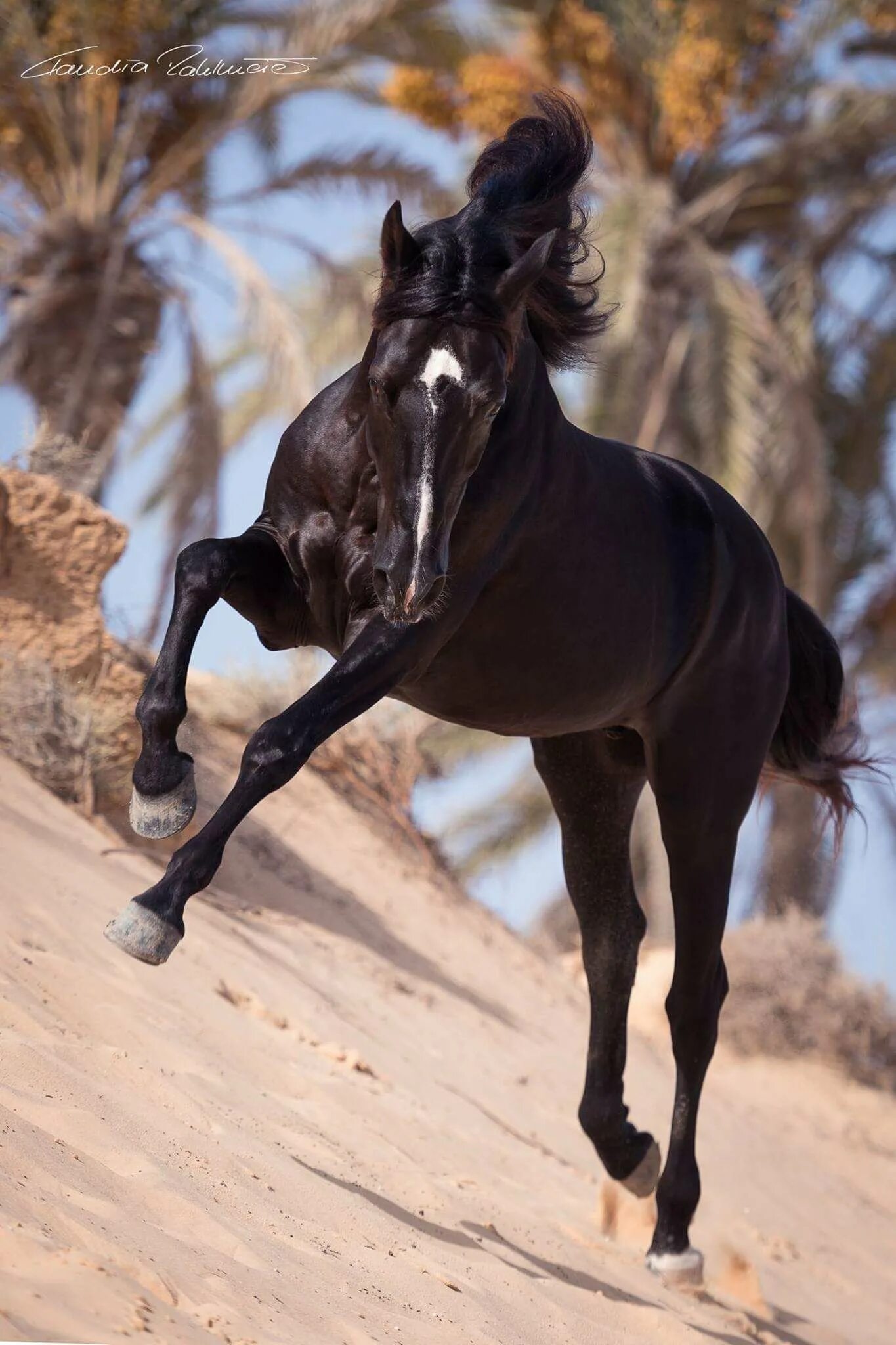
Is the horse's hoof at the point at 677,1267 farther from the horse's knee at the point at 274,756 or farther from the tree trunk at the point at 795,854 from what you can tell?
the tree trunk at the point at 795,854

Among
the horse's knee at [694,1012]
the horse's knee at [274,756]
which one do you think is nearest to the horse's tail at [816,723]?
the horse's knee at [694,1012]

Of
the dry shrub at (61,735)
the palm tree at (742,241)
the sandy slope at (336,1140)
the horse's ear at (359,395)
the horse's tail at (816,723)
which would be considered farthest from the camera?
the palm tree at (742,241)

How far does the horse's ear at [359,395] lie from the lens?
3.89 meters

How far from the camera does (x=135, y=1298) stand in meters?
2.61

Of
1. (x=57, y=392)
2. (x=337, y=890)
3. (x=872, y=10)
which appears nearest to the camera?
(x=337, y=890)

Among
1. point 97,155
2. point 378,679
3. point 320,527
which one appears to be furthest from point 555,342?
point 97,155

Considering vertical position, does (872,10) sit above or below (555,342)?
above

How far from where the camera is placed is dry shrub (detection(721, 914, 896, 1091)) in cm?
1205

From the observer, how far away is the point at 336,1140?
485 centimetres

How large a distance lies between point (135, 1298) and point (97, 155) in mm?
12380

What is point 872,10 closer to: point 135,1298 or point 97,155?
point 97,155

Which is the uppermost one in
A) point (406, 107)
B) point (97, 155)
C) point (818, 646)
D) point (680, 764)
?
point (406, 107)

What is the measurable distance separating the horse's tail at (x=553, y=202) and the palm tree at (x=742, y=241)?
35.1 ft

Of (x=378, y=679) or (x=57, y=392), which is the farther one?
(x=57, y=392)
